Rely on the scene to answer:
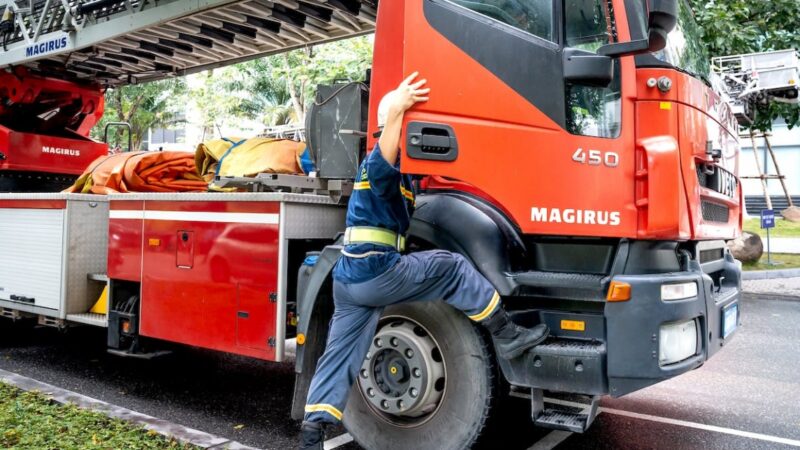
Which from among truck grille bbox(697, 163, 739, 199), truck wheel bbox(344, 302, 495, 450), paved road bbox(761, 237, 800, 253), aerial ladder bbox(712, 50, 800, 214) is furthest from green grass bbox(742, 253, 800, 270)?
truck wheel bbox(344, 302, 495, 450)

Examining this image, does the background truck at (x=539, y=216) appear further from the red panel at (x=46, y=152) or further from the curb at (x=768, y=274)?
the curb at (x=768, y=274)

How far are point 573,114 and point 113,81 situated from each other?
6.10m

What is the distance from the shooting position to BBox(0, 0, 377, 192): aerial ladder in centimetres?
558

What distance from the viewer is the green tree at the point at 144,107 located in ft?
70.1

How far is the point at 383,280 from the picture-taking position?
3391 mm

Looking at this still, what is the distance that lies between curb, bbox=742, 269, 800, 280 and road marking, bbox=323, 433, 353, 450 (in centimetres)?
1109

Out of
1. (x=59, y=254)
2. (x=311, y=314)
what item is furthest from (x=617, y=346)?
(x=59, y=254)

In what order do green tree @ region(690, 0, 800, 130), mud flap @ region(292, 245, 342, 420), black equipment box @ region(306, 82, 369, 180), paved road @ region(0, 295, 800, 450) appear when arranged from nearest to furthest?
mud flap @ region(292, 245, 342, 420) → black equipment box @ region(306, 82, 369, 180) → paved road @ region(0, 295, 800, 450) → green tree @ region(690, 0, 800, 130)

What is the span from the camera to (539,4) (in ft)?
11.6

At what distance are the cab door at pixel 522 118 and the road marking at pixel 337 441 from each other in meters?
1.87

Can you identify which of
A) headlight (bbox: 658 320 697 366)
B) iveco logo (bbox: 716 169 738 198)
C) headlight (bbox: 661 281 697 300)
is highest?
iveco logo (bbox: 716 169 738 198)

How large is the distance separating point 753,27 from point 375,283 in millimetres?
9998

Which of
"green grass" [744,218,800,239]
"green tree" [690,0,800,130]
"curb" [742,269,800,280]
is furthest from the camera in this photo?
"green grass" [744,218,800,239]

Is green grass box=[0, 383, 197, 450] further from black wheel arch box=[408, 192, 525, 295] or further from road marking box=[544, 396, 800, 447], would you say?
road marking box=[544, 396, 800, 447]
